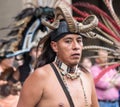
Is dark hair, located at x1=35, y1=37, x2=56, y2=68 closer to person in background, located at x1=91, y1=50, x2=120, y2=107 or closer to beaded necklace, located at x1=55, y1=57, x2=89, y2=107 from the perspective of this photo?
beaded necklace, located at x1=55, y1=57, x2=89, y2=107

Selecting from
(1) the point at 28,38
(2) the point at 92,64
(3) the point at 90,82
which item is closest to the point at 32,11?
(1) the point at 28,38

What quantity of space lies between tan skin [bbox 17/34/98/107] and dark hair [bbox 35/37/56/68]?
0.10 meters

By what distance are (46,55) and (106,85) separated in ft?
8.10

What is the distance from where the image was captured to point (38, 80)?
3400mm

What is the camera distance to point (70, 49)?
346 cm

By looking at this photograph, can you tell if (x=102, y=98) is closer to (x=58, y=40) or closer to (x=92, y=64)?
(x=92, y=64)

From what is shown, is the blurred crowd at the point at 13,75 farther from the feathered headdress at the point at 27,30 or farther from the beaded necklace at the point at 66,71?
the beaded necklace at the point at 66,71

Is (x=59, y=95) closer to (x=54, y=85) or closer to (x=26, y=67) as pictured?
(x=54, y=85)

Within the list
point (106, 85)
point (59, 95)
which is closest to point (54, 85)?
point (59, 95)

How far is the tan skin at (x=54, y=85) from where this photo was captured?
3.39m

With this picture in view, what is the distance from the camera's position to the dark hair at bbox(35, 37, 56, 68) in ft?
12.1

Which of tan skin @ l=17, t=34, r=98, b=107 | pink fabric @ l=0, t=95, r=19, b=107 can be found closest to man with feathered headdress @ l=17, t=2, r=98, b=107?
tan skin @ l=17, t=34, r=98, b=107

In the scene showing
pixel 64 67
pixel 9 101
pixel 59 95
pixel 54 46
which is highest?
pixel 54 46

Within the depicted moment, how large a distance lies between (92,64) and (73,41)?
3091mm
